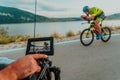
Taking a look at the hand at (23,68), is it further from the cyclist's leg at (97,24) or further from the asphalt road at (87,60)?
the cyclist's leg at (97,24)

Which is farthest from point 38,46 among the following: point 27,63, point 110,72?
point 110,72

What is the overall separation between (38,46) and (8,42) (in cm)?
985

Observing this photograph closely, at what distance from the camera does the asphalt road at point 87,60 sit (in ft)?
22.2

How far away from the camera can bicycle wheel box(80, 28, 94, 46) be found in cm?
1116

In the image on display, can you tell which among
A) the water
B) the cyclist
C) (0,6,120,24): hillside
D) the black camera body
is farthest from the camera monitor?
the cyclist

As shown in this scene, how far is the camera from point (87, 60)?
27.6ft

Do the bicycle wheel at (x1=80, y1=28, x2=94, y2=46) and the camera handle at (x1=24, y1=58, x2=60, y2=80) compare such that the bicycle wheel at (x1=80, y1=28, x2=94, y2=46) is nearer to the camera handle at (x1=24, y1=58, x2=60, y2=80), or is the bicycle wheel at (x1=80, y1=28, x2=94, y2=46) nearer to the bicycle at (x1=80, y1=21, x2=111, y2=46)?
the bicycle at (x1=80, y1=21, x2=111, y2=46)

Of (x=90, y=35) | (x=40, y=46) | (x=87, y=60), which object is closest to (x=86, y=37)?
(x=90, y=35)

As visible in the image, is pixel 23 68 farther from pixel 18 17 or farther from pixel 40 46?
pixel 18 17

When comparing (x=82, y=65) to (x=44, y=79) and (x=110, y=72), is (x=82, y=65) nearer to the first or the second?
(x=110, y=72)

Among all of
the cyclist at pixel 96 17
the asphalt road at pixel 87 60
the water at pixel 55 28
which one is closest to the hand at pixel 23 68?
the asphalt road at pixel 87 60

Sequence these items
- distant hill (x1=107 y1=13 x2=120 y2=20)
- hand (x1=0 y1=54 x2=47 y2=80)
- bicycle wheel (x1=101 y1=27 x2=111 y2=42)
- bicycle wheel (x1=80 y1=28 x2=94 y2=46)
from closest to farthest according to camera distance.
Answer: hand (x1=0 y1=54 x2=47 y2=80) < bicycle wheel (x1=80 y1=28 x2=94 y2=46) < bicycle wheel (x1=101 y1=27 x2=111 y2=42) < distant hill (x1=107 y1=13 x2=120 y2=20)

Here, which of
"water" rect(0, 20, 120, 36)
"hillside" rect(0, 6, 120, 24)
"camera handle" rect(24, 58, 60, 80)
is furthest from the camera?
"water" rect(0, 20, 120, 36)

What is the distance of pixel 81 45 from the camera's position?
11062 millimetres
